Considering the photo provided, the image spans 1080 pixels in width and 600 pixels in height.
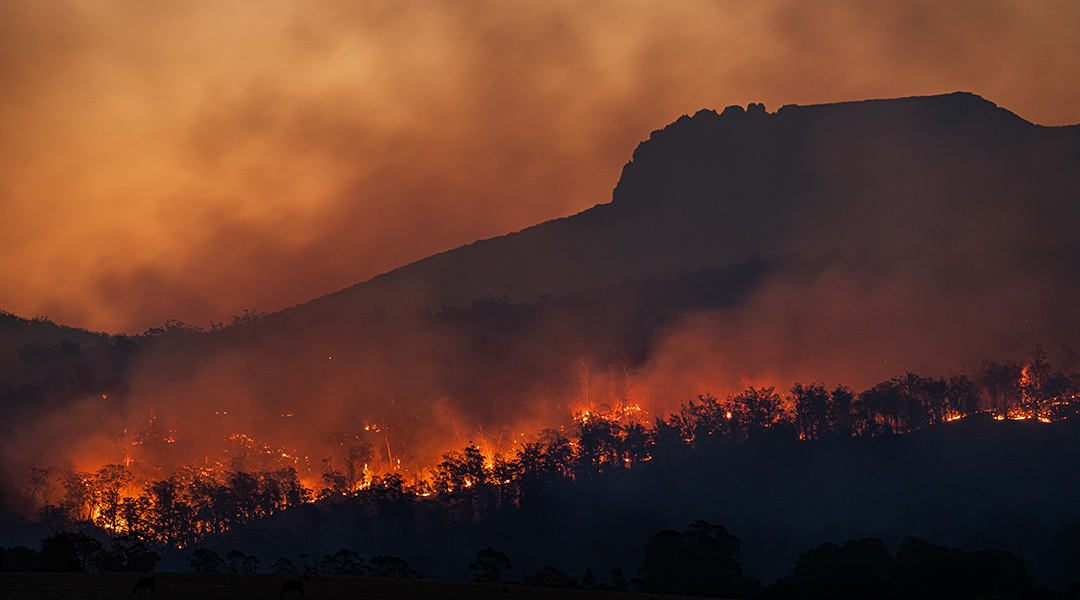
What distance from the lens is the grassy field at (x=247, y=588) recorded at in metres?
71.5

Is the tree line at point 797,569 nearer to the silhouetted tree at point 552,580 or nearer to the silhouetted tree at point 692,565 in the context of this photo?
the silhouetted tree at point 552,580

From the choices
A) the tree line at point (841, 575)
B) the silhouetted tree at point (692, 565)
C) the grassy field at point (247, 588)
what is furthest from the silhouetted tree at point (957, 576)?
the grassy field at point (247, 588)

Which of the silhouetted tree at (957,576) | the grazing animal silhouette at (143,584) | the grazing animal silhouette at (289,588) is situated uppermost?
the grazing animal silhouette at (143,584)

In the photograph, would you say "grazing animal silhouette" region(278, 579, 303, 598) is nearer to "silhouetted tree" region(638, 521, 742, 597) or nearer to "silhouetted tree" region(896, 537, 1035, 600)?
"silhouetted tree" region(638, 521, 742, 597)

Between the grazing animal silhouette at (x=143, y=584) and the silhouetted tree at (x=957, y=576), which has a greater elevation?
the grazing animal silhouette at (x=143, y=584)

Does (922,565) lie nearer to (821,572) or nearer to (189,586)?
(821,572)

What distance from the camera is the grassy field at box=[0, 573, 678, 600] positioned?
71.5 meters

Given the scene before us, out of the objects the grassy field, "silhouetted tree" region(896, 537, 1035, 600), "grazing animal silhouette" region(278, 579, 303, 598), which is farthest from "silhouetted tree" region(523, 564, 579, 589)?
"grazing animal silhouette" region(278, 579, 303, 598)

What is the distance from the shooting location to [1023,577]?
435ft

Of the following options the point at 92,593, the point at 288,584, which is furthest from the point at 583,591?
the point at 92,593

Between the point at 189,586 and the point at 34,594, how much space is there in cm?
1134

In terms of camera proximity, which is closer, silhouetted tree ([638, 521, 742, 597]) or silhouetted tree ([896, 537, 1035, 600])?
silhouetted tree ([896, 537, 1035, 600])

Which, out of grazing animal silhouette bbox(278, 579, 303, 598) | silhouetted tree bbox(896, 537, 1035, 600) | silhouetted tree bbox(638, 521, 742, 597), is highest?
grazing animal silhouette bbox(278, 579, 303, 598)

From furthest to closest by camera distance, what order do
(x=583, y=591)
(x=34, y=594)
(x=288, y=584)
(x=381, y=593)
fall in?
(x=583, y=591)
(x=381, y=593)
(x=288, y=584)
(x=34, y=594)
